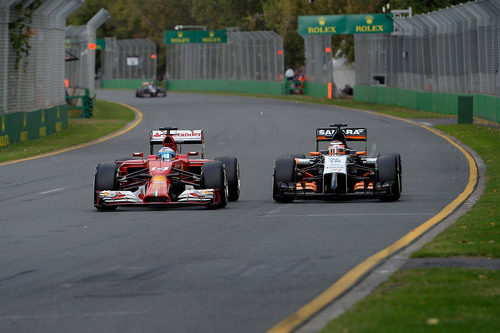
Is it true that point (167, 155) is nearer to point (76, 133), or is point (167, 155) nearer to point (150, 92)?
point (76, 133)

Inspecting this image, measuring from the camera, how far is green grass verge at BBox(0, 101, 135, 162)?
30.7 m

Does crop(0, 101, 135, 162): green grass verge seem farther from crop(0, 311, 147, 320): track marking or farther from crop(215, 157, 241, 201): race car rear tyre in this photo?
crop(0, 311, 147, 320): track marking

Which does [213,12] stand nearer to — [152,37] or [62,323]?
[152,37]

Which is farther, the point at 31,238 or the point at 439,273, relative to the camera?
the point at 31,238

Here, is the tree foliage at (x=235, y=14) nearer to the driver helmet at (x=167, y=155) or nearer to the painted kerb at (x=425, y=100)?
the painted kerb at (x=425, y=100)

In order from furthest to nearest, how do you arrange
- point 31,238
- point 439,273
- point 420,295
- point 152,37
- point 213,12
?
point 152,37, point 213,12, point 31,238, point 439,273, point 420,295

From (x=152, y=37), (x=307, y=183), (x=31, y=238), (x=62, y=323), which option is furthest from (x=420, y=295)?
(x=152, y=37)

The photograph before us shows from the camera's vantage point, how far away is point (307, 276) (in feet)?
32.5

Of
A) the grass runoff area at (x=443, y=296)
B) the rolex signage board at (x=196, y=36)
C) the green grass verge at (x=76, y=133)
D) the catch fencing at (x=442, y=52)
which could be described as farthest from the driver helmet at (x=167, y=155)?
the rolex signage board at (x=196, y=36)

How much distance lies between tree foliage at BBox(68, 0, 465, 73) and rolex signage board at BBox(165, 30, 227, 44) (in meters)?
4.56

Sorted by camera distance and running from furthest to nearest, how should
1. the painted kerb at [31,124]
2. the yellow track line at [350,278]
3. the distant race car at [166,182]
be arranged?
the painted kerb at [31,124] → the distant race car at [166,182] → the yellow track line at [350,278]

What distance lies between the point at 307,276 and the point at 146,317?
2.04 m

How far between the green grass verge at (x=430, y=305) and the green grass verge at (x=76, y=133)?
20.1m

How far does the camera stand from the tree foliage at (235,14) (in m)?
80.1
